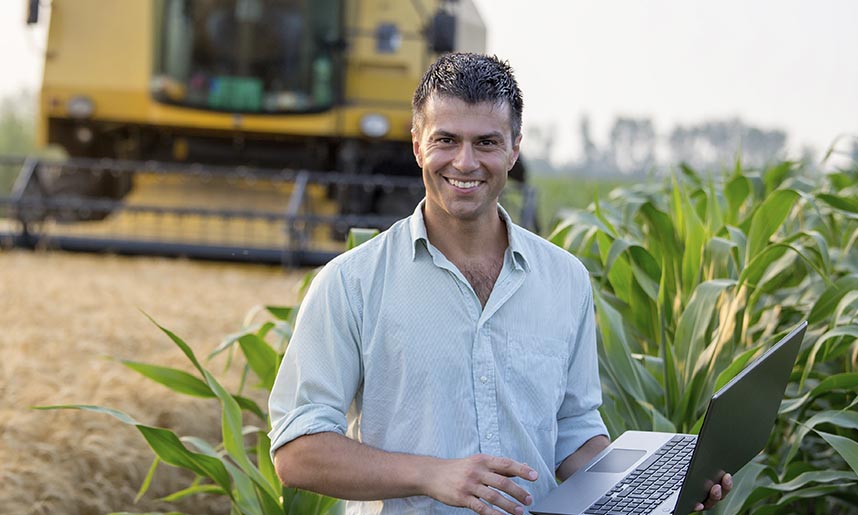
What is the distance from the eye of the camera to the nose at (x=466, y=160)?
6.95 ft

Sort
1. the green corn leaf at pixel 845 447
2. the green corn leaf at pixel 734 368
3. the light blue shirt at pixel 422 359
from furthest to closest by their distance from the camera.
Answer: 1. the green corn leaf at pixel 734 368
2. the green corn leaf at pixel 845 447
3. the light blue shirt at pixel 422 359

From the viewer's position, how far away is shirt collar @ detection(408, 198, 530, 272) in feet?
7.29

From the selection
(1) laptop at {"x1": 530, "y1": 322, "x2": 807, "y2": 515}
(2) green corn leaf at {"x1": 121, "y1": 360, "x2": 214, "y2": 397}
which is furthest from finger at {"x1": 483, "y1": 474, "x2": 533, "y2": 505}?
(2) green corn leaf at {"x1": 121, "y1": 360, "x2": 214, "y2": 397}

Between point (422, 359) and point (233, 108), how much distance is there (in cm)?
868

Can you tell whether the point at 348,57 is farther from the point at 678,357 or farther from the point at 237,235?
the point at 678,357

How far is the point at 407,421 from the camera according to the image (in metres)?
2.18

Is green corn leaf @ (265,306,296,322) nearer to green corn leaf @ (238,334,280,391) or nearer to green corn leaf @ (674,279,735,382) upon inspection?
green corn leaf @ (238,334,280,391)

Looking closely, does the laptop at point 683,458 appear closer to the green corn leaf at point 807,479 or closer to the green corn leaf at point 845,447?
the green corn leaf at point 845,447

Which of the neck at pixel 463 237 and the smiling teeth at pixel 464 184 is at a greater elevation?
the smiling teeth at pixel 464 184

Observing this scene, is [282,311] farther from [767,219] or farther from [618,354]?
[767,219]

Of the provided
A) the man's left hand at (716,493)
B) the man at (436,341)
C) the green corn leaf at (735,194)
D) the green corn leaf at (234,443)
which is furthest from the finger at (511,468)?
the green corn leaf at (735,194)

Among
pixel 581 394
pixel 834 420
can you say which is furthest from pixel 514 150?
pixel 834 420

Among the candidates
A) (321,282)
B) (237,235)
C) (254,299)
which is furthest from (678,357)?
(237,235)

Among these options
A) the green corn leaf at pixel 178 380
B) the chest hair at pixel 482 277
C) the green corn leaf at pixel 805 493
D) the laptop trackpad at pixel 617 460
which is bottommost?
the green corn leaf at pixel 805 493
